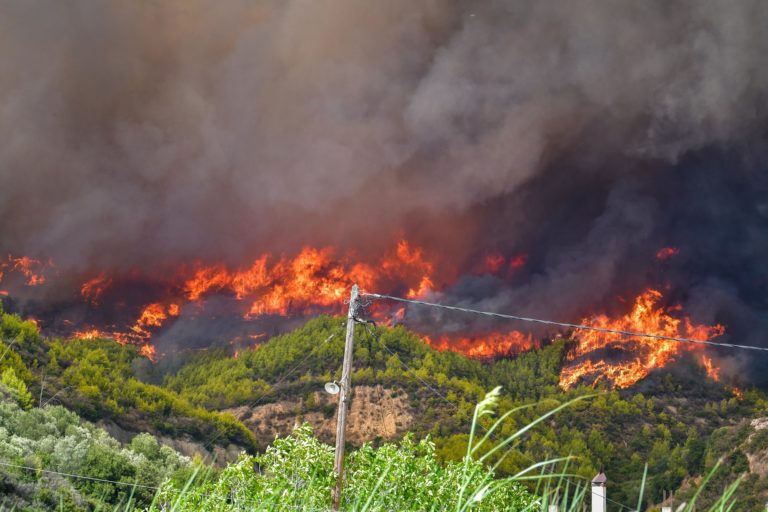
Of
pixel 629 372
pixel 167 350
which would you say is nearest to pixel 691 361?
pixel 629 372

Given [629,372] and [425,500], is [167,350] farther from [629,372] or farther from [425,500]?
[425,500]

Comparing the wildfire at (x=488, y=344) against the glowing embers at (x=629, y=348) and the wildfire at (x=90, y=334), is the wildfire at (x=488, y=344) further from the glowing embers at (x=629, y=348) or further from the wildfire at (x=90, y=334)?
the wildfire at (x=90, y=334)

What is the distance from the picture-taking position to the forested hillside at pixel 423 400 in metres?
86.8

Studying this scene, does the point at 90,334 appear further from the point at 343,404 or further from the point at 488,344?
the point at 343,404

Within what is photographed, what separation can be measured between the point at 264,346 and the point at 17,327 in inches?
1992

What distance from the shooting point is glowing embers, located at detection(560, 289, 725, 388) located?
134m

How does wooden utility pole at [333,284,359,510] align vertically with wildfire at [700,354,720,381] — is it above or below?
below

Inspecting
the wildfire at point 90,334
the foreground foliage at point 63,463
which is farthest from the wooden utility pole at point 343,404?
the wildfire at point 90,334

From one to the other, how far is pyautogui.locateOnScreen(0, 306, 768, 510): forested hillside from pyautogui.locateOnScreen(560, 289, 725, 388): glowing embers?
2.80m

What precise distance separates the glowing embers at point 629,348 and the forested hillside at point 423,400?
280 cm

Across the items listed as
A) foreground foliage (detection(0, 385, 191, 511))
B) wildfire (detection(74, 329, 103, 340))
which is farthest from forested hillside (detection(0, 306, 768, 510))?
wildfire (detection(74, 329, 103, 340))

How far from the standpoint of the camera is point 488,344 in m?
148

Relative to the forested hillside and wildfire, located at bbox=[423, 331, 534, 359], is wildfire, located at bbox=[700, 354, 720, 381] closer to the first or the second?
the forested hillside

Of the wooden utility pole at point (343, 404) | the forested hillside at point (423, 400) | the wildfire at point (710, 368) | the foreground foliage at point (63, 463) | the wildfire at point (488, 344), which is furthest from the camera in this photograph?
the wildfire at point (488, 344)
